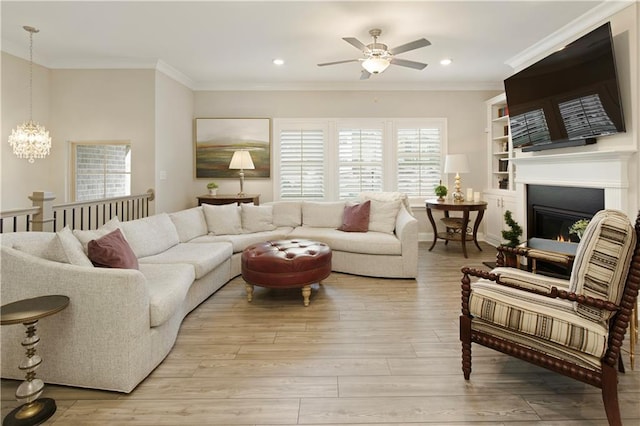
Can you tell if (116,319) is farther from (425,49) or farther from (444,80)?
(444,80)

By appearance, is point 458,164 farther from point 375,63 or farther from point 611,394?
point 611,394

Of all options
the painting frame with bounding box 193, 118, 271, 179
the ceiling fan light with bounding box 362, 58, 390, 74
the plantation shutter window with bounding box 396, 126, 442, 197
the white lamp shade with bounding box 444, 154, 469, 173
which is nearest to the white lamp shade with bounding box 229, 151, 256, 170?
the painting frame with bounding box 193, 118, 271, 179

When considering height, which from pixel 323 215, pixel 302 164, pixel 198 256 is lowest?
pixel 198 256

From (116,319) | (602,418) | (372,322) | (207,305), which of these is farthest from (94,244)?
(602,418)

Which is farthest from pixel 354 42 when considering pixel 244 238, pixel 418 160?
pixel 418 160

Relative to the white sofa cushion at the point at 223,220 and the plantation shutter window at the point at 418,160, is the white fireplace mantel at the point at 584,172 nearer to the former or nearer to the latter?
the plantation shutter window at the point at 418,160

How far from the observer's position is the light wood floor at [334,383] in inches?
69.5

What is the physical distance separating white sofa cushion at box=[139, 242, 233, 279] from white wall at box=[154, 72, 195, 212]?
1711mm

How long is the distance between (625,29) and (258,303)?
4.27 meters

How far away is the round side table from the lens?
5.51ft

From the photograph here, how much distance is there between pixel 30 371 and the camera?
1.74 m

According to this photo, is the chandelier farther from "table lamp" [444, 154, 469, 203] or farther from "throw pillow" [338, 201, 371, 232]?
"table lamp" [444, 154, 469, 203]

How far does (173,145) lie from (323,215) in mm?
2684

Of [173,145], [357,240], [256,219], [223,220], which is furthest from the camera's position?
[173,145]
